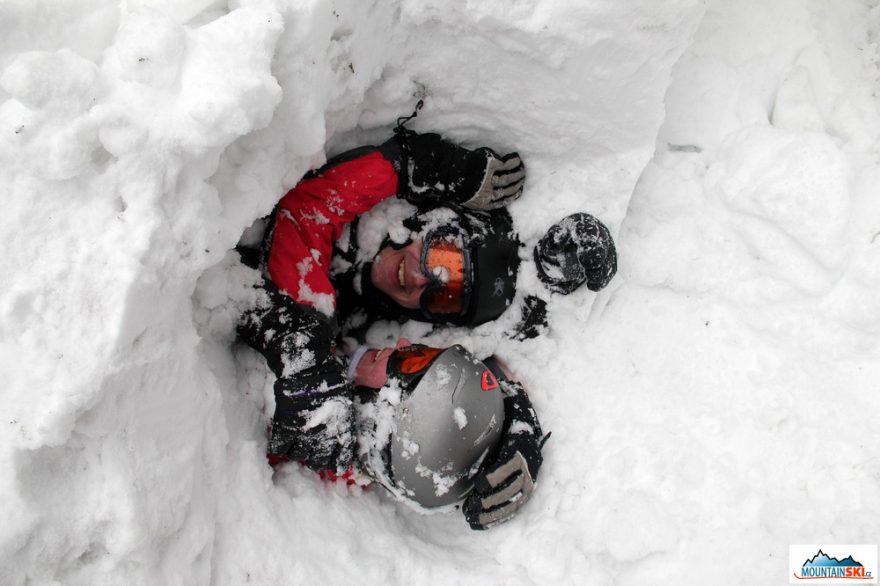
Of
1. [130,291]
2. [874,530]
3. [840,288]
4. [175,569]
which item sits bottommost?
[874,530]

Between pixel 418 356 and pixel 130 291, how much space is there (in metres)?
1.47

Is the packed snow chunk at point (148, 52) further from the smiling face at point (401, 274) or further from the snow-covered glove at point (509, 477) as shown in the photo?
the snow-covered glove at point (509, 477)

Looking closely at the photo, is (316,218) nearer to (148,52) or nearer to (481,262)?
(481,262)

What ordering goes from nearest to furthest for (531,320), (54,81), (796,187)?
(54,81)
(796,187)
(531,320)

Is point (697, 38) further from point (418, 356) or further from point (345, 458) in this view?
point (345, 458)

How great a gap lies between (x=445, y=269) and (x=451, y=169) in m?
0.51

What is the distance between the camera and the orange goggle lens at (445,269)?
3.01 meters

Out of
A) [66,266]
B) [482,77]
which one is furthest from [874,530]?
[66,266]

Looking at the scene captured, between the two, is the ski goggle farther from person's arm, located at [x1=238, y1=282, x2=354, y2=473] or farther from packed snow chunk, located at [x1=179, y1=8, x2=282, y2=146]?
packed snow chunk, located at [x1=179, y1=8, x2=282, y2=146]

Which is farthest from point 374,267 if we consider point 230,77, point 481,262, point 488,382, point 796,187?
point 796,187

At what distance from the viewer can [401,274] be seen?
310cm

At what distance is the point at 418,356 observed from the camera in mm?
2863

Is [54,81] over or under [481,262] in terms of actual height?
over

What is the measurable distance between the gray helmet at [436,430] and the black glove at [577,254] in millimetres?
673
